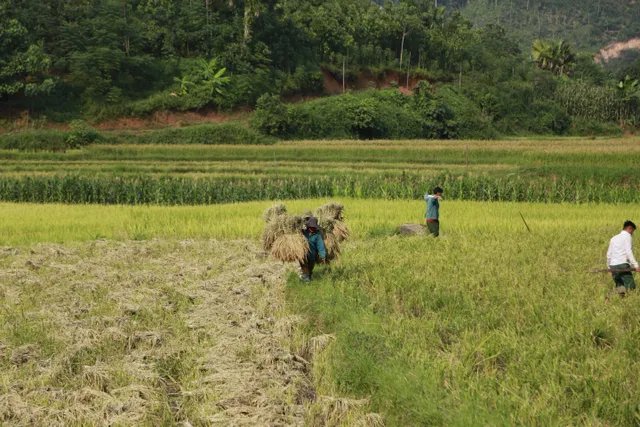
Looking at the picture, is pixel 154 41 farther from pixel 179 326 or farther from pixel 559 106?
pixel 179 326

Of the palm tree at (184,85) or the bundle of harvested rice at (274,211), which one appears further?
the palm tree at (184,85)

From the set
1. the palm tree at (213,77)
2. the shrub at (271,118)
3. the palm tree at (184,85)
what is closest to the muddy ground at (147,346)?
the shrub at (271,118)

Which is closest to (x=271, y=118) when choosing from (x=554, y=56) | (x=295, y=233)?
(x=295, y=233)

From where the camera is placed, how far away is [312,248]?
8.83 m

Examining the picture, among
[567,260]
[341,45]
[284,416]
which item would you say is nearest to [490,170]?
[567,260]

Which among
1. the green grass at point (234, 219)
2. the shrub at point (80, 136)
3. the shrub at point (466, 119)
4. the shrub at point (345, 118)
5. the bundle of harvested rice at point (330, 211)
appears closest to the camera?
the bundle of harvested rice at point (330, 211)

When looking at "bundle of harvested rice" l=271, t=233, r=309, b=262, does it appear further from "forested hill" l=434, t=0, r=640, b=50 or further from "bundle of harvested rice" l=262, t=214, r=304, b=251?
"forested hill" l=434, t=0, r=640, b=50

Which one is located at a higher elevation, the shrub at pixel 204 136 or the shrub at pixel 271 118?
the shrub at pixel 271 118

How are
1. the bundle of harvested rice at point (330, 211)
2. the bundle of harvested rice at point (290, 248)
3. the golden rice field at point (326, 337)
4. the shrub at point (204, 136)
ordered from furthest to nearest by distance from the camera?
the shrub at point (204, 136) < the bundle of harvested rice at point (330, 211) < the bundle of harvested rice at point (290, 248) < the golden rice field at point (326, 337)

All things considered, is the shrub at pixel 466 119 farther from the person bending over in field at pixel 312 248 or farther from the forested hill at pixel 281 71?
the person bending over in field at pixel 312 248

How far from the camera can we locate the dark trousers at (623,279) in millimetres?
7828

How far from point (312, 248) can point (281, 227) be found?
1.87 feet

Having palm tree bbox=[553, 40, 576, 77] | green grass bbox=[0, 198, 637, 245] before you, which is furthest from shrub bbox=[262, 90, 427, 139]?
palm tree bbox=[553, 40, 576, 77]

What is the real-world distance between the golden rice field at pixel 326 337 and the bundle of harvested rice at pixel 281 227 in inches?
28.9
